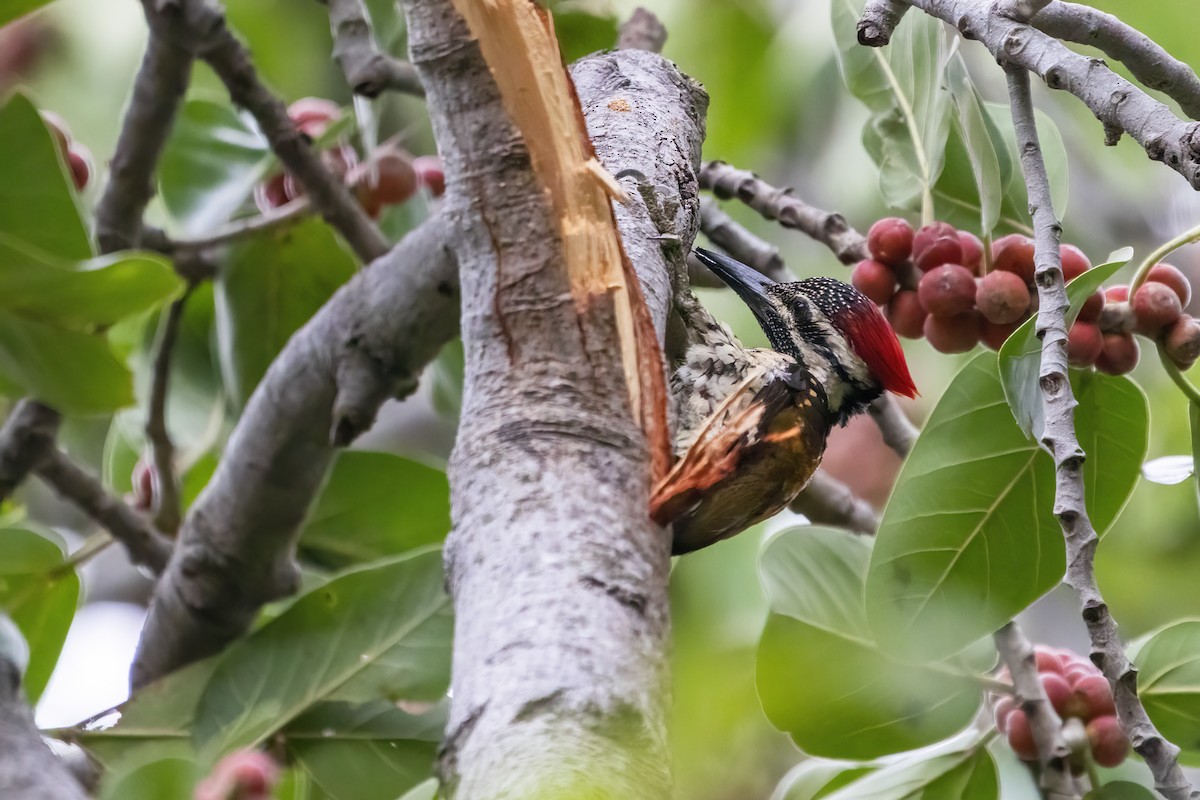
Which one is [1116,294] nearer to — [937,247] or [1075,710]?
[937,247]

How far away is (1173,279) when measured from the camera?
1.33 m

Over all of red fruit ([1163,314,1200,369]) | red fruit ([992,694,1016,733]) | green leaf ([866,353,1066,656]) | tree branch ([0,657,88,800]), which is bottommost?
tree branch ([0,657,88,800])

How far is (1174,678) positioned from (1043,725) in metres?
0.16

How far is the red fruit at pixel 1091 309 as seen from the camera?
1.28m

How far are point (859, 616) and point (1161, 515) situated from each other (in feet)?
6.13

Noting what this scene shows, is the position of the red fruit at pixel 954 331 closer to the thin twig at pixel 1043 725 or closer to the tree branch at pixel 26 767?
the thin twig at pixel 1043 725

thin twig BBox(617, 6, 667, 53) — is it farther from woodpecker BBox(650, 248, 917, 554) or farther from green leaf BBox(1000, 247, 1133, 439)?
green leaf BBox(1000, 247, 1133, 439)

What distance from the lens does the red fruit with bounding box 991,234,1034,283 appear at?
1.39m

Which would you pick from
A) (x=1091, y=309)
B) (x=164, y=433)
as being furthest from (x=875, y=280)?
(x=164, y=433)

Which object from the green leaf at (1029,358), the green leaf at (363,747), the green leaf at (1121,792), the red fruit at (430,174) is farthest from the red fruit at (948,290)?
the red fruit at (430,174)

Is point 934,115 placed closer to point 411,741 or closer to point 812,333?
point 812,333

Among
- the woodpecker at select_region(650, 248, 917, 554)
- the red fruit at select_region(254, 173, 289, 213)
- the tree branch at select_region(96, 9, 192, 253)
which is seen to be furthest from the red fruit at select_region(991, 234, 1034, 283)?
the red fruit at select_region(254, 173, 289, 213)

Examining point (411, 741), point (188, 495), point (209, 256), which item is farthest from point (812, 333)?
point (188, 495)

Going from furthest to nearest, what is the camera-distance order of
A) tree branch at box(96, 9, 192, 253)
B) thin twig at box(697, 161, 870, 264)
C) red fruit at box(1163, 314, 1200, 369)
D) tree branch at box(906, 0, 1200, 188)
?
tree branch at box(96, 9, 192, 253), thin twig at box(697, 161, 870, 264), red fruit at box(1163, 314, 1200, 369), tree branch at box(906, 0, 1200, 188)
